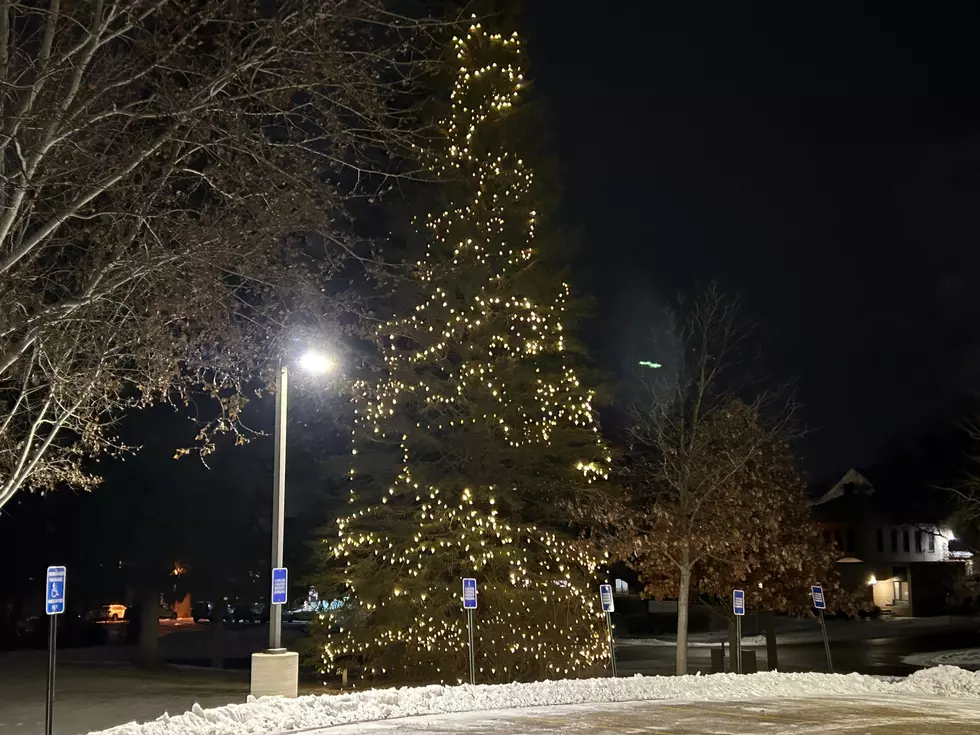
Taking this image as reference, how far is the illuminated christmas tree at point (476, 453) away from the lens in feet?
75.8

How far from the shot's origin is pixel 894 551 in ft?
230

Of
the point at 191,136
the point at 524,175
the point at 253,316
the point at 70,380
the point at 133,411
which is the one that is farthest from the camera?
the point at 133,411

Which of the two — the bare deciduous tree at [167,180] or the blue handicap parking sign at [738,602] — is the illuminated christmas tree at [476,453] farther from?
the bare deciduous tree at [167,180]

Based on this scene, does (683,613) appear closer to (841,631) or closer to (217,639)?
(217,639)

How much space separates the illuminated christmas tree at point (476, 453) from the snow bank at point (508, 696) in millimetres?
5089

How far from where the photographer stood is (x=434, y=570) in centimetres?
2341

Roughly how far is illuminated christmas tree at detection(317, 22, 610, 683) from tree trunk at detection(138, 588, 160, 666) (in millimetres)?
10182

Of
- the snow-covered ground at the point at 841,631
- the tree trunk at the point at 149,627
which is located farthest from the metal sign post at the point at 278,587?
the snow-covered ground at the point at 841,631

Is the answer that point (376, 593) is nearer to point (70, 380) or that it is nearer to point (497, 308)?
point (497, 308)

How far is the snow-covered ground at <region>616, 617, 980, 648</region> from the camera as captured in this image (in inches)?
1786

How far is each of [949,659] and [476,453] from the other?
66.5 feet

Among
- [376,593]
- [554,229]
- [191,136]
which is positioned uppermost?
[554,229]

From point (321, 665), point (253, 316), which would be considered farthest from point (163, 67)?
point (321, 665)

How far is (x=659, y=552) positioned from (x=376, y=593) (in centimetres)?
646
